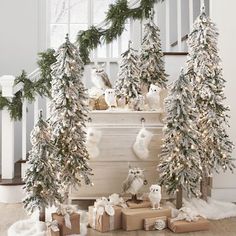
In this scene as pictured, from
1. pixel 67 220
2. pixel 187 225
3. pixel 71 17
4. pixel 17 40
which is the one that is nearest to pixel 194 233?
pixel 187 225

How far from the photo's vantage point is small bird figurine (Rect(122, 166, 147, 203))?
368 cm

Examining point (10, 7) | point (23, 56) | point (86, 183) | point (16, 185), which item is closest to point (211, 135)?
point (86, 183)

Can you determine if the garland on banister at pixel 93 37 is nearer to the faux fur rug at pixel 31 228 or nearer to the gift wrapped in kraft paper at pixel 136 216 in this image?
the faux fur rug at pixel 31 228

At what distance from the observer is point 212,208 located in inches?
157

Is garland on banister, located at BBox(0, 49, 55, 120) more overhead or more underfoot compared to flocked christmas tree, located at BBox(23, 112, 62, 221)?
more overhead

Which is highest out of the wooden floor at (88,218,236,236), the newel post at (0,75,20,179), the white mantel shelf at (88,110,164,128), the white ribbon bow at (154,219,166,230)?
the white mantel shelf at (88,110,164,128)

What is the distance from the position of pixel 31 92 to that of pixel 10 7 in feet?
5.12

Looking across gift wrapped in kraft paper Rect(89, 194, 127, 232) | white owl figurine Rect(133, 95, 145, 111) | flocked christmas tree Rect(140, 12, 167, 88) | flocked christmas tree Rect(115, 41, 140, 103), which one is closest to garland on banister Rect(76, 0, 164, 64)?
flocked christmas tree Rect(140, 12, 167, 88)

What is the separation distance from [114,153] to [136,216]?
2.12ft

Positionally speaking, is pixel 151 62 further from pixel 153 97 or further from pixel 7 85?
pixel 7 85

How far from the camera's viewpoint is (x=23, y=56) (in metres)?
5.56

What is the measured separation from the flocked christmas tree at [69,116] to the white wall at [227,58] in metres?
1.29

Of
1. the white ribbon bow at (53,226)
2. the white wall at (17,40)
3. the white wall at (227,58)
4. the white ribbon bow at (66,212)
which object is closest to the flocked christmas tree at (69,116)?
the white ribbon bow at (66,212)

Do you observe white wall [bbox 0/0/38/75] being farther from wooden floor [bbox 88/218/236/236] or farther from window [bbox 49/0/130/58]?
wooden floor [bbox 88/218/236/236]
